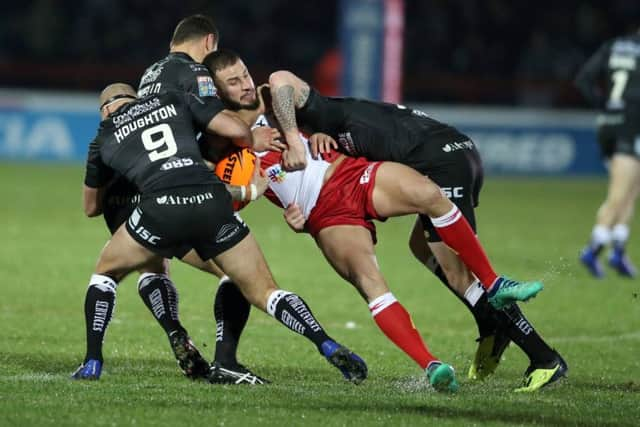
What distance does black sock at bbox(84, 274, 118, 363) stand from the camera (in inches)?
290

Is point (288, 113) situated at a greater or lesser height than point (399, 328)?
greater

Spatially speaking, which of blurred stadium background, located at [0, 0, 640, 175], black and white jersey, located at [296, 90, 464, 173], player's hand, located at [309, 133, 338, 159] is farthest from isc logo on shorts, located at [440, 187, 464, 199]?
blurred stadium background, located at [0, 0, 640, 175]

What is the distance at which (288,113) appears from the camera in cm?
772

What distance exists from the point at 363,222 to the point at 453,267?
2.55ft

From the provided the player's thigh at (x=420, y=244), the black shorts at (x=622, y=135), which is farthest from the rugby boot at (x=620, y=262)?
the player's thigh at (x=420, y=244)

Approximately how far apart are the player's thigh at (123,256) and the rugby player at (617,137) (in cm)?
773

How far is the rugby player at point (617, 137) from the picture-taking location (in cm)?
1424

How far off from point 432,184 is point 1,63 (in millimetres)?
19925

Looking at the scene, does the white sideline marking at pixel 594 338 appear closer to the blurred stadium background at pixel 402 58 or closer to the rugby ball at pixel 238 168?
the rugby ball at pixel 238 168

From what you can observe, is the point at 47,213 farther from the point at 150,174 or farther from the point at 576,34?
the point at 576,34

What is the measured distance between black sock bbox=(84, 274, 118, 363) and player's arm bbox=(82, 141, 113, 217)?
22.0 inches

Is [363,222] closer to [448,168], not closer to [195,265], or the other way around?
[448,168]

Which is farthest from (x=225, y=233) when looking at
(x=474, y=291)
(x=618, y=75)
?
(x=618, y=75)

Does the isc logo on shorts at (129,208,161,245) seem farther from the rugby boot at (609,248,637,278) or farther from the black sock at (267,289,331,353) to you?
the rugby boot at (609,248,637,278)
